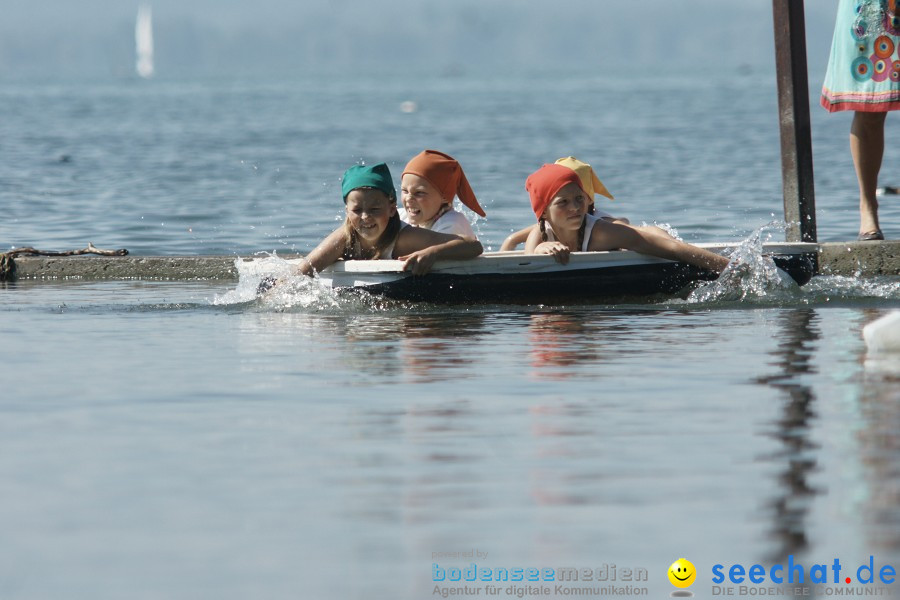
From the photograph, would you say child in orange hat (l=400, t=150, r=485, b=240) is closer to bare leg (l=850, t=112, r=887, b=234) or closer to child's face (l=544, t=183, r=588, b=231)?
child's face (l=544, t=183, r=588, b=231)

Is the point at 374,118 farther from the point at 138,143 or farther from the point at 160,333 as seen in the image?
the point at 160,333

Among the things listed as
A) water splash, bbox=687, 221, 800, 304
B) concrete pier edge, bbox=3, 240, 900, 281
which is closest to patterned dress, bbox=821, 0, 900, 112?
water splash, bbox=687, 221, 800, 304

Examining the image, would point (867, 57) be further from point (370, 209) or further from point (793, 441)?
point (793, 441)

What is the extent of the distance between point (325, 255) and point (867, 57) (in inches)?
160

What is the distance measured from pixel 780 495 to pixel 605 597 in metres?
1.15

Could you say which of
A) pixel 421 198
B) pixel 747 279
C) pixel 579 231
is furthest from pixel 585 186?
pixel 747 279

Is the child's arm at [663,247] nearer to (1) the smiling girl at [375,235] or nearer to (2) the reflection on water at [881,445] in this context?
(1) the smiling girl at [375,235]

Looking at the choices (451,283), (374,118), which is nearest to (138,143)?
(374,118)

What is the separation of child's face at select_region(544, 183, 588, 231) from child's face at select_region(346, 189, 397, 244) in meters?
1.05

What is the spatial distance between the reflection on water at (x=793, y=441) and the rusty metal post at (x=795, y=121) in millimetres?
3367

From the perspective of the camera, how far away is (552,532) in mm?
5109

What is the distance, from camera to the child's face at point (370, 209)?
11.5 metres

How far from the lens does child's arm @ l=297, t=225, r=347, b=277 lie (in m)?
11.5

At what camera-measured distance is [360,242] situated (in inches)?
464
